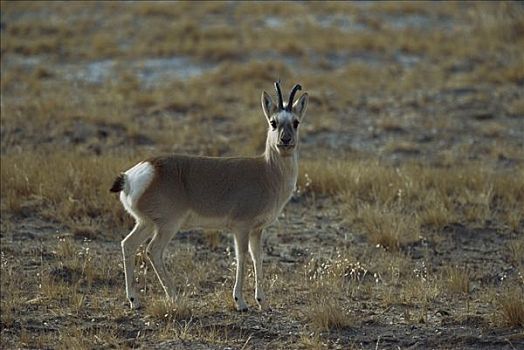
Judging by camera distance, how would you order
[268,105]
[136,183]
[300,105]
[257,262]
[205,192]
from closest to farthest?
1. [136,183]
2. [205,192]
3. [257,262]
4. [268,105]
5. [300,105]

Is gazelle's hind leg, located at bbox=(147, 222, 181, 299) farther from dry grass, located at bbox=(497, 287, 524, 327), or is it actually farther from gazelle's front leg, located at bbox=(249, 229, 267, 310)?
dry grass, located at bbox=(497, 287, 524, 327)

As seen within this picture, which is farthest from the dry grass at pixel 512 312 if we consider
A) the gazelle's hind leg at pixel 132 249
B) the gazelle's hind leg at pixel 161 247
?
the gazelle's hind leg at pixel 132 249

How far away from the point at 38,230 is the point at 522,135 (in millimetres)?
9134

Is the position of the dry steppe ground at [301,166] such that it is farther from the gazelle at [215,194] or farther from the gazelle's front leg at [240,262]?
the gazelle at [215,194]

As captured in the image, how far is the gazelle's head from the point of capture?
881 centimetres

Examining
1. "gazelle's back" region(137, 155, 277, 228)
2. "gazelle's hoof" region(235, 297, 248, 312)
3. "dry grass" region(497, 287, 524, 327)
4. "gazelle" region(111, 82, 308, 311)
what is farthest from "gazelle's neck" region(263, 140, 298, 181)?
"dry grass" region(497, 287, 524, 327)

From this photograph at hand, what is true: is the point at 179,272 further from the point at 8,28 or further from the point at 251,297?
the point at 8,28

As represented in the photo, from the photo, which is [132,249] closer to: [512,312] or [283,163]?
[283,163]

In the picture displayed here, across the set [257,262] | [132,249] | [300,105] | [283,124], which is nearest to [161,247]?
[132,249]

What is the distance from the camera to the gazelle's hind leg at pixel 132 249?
908cm

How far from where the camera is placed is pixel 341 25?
1043 inches

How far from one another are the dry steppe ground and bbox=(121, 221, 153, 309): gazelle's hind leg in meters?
0.17

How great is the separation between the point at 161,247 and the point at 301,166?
17.2 ft

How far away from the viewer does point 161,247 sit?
886 cm
